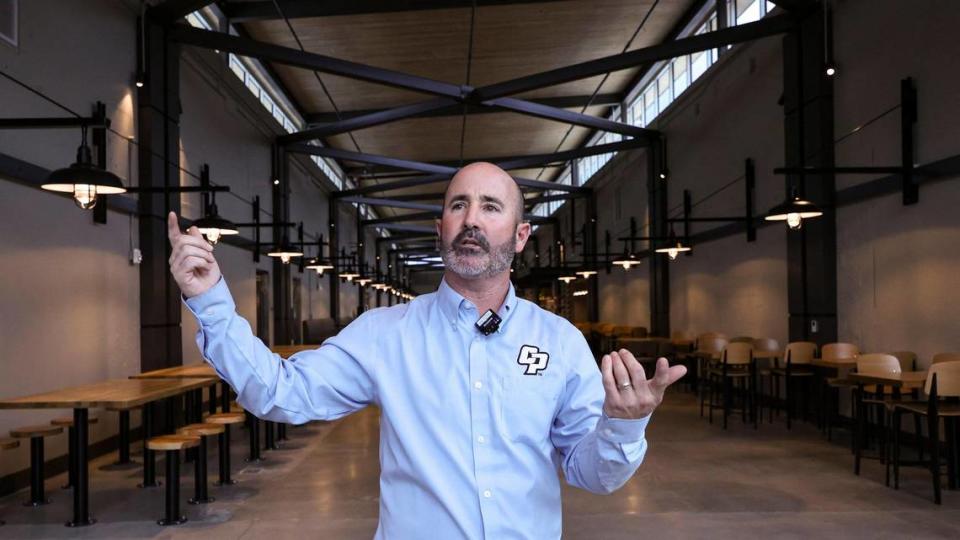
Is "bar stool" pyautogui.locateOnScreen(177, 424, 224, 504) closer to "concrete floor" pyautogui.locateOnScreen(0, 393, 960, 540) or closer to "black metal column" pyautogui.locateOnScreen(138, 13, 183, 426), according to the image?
"concrete floor" pyautogui.locateOnScreen(0, 393, 960, 540)

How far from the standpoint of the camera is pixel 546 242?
35.6 meters

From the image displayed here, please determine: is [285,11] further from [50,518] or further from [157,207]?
[50,518]

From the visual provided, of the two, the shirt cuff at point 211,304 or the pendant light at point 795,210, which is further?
the pendant light at point 795,210

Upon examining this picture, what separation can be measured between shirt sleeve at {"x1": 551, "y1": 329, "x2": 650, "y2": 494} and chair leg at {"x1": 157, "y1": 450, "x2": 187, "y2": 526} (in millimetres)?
4346

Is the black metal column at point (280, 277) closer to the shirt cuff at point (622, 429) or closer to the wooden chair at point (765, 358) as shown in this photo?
the wooden chair at point (765, 358)

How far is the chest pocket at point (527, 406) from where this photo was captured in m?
1.33

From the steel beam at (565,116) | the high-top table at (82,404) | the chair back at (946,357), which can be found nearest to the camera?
the high-top table at (82,404)

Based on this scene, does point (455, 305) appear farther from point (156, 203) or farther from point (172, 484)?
point (156, 203)

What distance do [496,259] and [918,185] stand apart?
7.25 m

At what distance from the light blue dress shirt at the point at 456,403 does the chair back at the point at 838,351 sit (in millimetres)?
7526

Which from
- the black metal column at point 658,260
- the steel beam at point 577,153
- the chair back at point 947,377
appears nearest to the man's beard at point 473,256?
the chair back at point 947,377

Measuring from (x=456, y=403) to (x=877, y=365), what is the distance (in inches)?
251

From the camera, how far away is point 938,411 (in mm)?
5555

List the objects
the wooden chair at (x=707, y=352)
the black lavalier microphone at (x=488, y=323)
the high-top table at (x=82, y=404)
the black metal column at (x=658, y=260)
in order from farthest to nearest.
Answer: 1. the black metal column at (x=658, y=260)
2. the wooden chair at (x=707, y=352)
3. the high-top table at (x=82, y=404)
4. the black lavalier microphone at (x=488, y=323)
